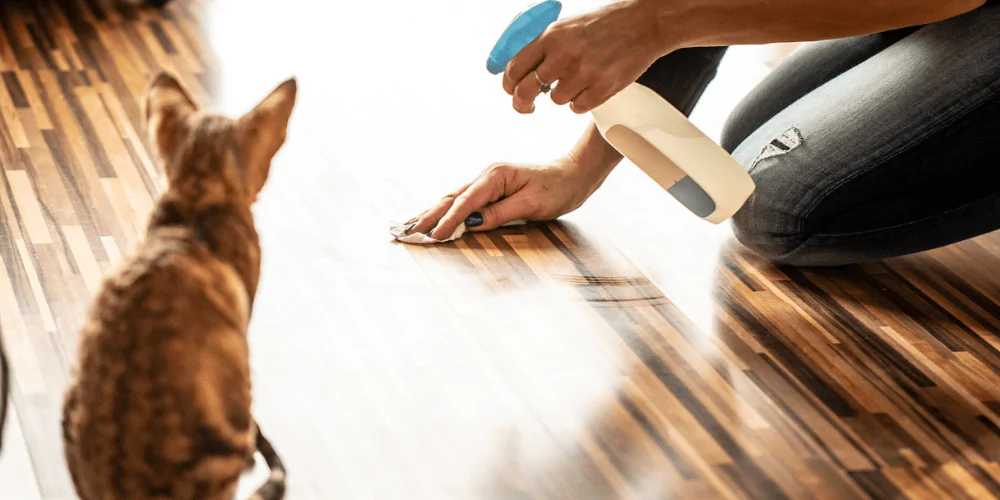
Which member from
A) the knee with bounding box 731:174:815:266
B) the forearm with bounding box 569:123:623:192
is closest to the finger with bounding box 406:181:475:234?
the forearm with bounding box 569:123:623:192

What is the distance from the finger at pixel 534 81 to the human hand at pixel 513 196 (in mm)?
288

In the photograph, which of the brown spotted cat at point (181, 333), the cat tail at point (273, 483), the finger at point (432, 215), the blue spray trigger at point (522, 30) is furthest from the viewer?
the finger at point (432, 215)

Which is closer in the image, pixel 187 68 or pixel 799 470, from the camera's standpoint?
pixel 799 470

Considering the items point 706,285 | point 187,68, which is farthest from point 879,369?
point 187,68

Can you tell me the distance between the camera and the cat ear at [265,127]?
2.28 ft

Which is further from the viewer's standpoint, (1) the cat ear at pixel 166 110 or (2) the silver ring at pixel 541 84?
(2) the silver ring at pixel 541 84

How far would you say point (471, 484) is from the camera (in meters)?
0.99

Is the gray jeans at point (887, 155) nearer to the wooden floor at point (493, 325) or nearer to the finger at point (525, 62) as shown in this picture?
the wooden floor at point (493, 325)

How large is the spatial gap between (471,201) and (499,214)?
0.15 ft

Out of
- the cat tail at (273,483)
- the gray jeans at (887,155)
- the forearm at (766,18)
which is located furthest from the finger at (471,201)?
the cat tail at (273,483)

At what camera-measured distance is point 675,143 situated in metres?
1.33

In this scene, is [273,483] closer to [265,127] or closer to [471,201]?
[265,127]

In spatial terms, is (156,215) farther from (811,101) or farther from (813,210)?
(811,101)

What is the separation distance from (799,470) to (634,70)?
451 mm
